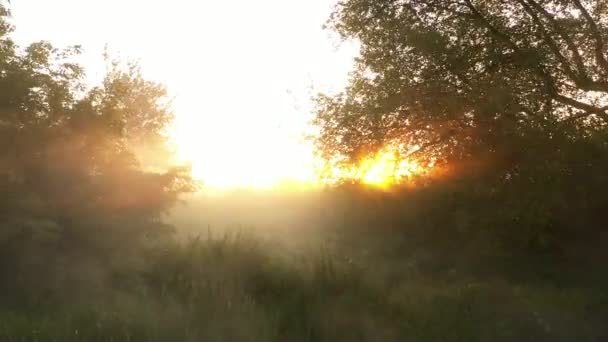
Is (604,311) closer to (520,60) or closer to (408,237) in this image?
Answer: (520,60)

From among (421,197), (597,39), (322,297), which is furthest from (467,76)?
(322,297)

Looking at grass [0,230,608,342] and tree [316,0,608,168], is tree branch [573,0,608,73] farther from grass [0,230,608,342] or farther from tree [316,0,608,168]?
grass [0,230,608,342]

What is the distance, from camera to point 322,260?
36.0 feet

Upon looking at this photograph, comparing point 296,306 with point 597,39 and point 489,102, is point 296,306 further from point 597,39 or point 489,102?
point 597,39

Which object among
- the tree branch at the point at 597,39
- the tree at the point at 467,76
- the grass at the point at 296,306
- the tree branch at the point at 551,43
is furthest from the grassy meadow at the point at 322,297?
the tree branch at the point at 597,39

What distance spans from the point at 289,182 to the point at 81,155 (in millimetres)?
14966

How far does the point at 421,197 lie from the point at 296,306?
764cm

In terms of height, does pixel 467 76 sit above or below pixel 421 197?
above

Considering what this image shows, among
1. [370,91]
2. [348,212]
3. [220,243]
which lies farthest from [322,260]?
[348,212]

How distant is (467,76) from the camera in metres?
12.6

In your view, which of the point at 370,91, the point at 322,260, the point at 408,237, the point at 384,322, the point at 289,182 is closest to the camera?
the point at 384,322

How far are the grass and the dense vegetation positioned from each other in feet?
0.14

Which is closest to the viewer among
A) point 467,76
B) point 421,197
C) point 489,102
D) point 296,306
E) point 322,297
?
point 296,306

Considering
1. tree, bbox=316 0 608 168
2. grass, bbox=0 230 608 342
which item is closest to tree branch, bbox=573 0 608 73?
tree, bbox=316 0 608 168
